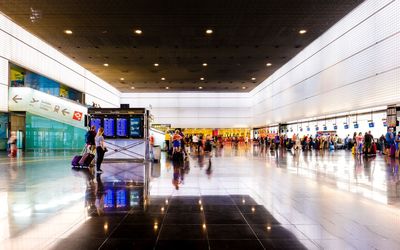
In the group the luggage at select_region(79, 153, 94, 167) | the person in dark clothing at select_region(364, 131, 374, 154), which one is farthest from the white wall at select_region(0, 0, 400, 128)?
the luggage at select_region(79, 153, 94, 167)

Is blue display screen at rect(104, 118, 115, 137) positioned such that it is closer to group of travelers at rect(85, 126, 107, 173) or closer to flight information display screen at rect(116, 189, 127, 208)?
group of travelers at rect(85, 126, 107, 173)

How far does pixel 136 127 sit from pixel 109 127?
129 centimetres

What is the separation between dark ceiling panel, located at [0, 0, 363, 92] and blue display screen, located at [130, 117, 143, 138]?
19.0ft

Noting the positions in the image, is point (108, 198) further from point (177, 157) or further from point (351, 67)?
point (351, 67)

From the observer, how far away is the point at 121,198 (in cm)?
634

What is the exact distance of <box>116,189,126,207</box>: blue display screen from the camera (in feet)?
19.1

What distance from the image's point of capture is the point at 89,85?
3528cm

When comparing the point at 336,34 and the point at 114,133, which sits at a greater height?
the point at 336,34

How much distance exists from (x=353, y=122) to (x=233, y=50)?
10675 mm

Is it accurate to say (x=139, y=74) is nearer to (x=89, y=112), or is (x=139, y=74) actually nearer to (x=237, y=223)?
(x=89, y=112)


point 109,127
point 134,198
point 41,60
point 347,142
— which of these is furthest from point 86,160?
point 347,142


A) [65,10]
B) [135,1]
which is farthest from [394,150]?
[65,10]

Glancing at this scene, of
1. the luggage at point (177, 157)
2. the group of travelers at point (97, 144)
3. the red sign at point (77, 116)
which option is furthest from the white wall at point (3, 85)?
the luggage at point (177, 157)

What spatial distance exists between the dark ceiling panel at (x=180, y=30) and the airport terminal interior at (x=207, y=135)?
0.13 m
